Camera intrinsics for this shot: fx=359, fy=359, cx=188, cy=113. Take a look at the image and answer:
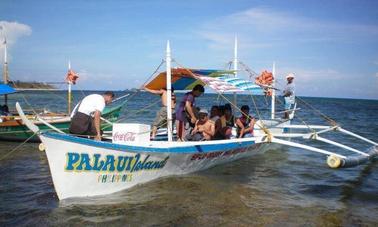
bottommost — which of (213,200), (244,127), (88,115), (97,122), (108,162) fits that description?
(213,200)

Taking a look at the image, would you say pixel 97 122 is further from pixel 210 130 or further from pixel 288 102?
pixel 288 102

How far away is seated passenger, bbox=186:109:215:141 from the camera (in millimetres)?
9391

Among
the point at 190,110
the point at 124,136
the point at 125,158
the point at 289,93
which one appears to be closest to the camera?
the point at 125,158

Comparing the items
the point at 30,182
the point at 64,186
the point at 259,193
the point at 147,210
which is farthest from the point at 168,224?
the point at 30,182

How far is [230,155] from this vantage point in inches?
394

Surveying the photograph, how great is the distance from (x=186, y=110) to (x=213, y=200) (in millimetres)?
2676

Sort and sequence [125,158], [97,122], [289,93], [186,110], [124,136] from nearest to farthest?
A: [125,158], [97,122], [124,136], [186,110], [289,93]

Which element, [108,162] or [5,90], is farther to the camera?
[5,90]

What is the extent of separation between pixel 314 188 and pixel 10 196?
6957mm

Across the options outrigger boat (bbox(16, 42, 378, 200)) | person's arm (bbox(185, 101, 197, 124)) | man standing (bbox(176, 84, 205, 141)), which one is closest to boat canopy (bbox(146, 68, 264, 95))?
outrigger boat (bbox(16, 42, 378, 200))

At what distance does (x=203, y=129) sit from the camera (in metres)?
9.41

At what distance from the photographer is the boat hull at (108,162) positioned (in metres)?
6.27

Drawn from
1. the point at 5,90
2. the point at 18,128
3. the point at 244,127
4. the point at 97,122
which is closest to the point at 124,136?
the point at 97,122

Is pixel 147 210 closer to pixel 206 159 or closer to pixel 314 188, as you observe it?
pixel 206 159
